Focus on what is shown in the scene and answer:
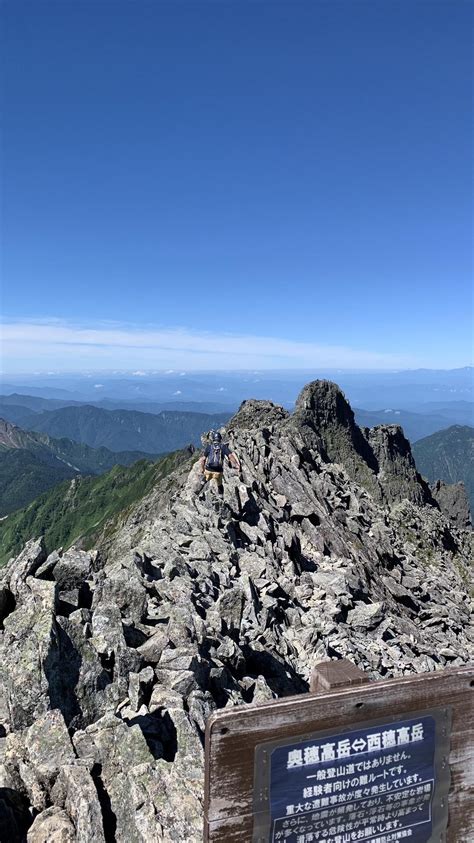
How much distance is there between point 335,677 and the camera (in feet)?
21.6

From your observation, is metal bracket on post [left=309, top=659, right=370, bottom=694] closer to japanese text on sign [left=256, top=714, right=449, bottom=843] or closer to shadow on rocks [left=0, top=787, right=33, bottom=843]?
japanese text on sign [left=256, top=714, right=449, bottom=843]

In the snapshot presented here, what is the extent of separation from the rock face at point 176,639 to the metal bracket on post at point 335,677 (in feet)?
14.2

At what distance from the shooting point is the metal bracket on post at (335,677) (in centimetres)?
651

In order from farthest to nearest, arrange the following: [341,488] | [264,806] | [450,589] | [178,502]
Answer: [341,488] → [450,589] → [178,502] → [264,806]

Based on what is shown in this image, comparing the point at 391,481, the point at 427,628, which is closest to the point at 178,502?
the point at 427,628

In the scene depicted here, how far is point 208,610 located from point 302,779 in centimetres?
1480

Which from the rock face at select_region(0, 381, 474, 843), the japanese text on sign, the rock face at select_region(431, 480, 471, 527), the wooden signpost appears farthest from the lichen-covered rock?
the rock face at select_region(431, 480, 471, 527)

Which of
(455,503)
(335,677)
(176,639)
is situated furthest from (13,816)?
(455,503)

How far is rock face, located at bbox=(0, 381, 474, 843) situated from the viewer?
31.0 feet

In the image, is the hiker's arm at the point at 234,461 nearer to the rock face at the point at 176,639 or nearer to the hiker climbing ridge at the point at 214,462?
the rock face at the point at 176,639

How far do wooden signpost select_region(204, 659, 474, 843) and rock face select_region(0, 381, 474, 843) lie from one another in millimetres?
3728

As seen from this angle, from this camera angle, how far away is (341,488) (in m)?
59.5

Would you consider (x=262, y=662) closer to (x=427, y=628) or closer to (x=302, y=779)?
(x=302, y=779)

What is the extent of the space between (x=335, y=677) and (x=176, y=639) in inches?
407
